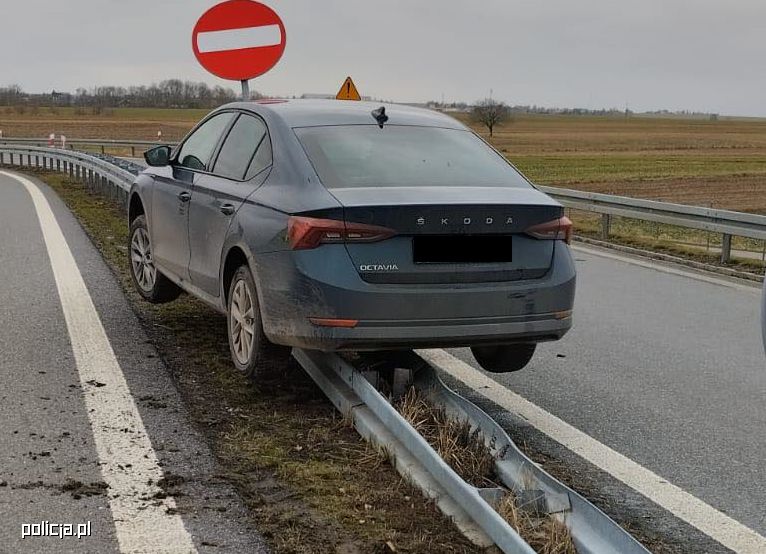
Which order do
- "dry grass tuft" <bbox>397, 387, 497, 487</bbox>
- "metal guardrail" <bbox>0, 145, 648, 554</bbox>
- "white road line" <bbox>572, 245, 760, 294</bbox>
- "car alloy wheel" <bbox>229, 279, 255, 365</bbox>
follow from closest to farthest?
"metal guardrail" <bbox>0, 145, 648, 554</bbox> → "dry grass tuft" <bbox>397, 387, 497, 487</bbox> → "car alloy wheel" <bbox>229, 279, 255, 365</bbox> → "white road line" <bbox>572, 245, 760, 294</bbox>

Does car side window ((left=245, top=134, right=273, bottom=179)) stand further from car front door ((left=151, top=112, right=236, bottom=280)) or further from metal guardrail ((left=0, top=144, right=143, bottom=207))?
metal guardrail ((left=0, top=144, right=143, bottom=207))

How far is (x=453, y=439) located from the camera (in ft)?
15.0

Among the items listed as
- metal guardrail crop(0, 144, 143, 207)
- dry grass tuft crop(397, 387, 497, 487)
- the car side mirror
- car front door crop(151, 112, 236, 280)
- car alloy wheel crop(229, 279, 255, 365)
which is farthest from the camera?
metal guardrail crop(0, 144, 143, 207)

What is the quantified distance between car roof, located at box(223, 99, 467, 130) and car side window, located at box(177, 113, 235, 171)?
0.96ft

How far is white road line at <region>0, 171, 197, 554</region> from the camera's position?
11.9ft

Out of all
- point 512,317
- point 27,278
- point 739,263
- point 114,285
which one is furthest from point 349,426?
point 739,263

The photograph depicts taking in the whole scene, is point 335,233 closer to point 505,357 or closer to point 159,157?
point 505,357

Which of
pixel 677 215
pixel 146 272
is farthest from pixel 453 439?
pixel 677 215

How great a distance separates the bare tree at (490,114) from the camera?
375ft

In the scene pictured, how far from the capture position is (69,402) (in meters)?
5.36

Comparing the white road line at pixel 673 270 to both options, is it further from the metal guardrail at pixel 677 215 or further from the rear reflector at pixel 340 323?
the rear reflector at pixel 340 323

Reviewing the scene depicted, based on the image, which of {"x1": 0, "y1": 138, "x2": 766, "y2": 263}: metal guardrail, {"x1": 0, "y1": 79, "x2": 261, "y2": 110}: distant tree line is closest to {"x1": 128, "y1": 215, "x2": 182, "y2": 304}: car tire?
{"x1": 0, "y1": 138, "x2": 766, "y2": 263}: metal guardrail

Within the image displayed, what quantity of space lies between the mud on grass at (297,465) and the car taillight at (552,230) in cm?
137

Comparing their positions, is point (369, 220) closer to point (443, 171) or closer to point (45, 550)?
point (443, 171)
